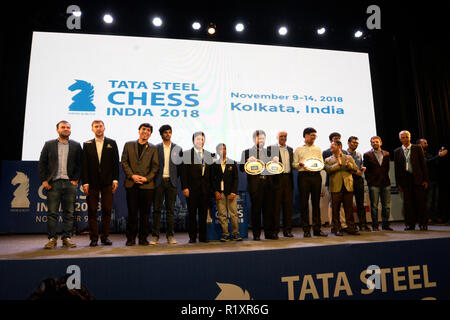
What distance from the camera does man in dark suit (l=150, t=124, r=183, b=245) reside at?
357 centimetres

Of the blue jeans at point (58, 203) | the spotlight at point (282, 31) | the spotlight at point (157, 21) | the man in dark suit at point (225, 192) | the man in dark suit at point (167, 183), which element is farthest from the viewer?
the spotlight at point (282, 31)

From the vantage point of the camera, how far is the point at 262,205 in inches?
156

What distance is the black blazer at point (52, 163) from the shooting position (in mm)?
3361

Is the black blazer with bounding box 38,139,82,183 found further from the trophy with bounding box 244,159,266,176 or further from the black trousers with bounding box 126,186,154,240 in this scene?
the trophy with bounding box 244,159,266,176

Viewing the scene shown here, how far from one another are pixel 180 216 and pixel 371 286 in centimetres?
335

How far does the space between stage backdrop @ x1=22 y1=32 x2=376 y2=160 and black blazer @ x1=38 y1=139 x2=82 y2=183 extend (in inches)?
64.1

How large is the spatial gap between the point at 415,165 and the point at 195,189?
3700 millimetres

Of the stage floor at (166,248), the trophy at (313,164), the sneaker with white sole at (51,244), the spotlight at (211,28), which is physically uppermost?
the spotlight at (211,28)

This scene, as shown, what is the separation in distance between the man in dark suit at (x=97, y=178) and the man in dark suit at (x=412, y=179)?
4.59 m

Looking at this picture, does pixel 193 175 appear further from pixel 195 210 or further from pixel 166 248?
pixel 166 248

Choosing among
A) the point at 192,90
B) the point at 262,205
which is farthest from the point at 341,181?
the point at 192,90

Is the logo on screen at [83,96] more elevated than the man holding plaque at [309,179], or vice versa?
the logo on screen at [83,96]

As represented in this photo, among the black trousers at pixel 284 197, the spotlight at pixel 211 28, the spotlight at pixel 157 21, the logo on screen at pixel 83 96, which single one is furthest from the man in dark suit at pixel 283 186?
the spotlight at pixel 157 21

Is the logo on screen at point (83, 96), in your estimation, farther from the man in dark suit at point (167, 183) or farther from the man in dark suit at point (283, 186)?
the man in dark suit at point (283, 186)
